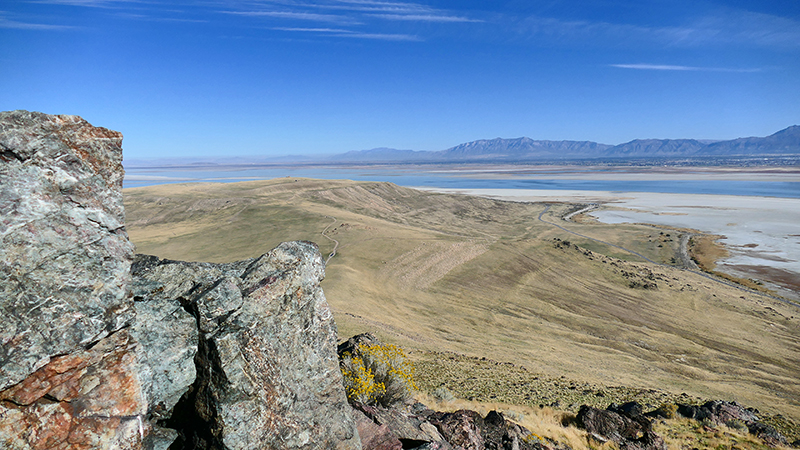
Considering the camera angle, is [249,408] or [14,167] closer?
[14,167]

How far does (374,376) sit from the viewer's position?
10375mm

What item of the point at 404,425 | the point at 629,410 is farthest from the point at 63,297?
the point at 629,410

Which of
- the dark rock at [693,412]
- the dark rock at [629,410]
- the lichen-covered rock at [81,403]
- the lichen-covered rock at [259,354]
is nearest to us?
the lichen-covered rock at [81,403]

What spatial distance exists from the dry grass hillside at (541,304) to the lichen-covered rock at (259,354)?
1022 cm

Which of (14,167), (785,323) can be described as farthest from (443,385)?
(785,323)

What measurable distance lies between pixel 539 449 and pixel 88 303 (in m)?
9.58

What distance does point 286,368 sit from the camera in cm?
632

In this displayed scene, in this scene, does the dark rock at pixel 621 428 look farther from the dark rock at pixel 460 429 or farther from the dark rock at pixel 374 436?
the dark rock at pixel 374 436

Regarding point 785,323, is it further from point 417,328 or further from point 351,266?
point 351,266

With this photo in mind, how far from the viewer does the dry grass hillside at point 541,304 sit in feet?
72.4

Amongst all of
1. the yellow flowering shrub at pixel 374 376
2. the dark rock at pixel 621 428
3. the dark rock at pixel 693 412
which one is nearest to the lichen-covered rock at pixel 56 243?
the yellow flowering shrub at pixel 374 376

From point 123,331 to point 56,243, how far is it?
134 centimetres

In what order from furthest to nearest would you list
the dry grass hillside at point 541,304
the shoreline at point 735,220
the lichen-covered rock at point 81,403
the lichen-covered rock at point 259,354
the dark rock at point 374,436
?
the shoreline at point 735,220 < the dry grass hillside at point 541,304 < the dark rock at point 374,436 < the lichen-covered rock at point 259,354 < the lichen-covered rock at point 81,403

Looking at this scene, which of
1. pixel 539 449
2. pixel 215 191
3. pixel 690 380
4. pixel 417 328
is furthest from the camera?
pixel 215 191
